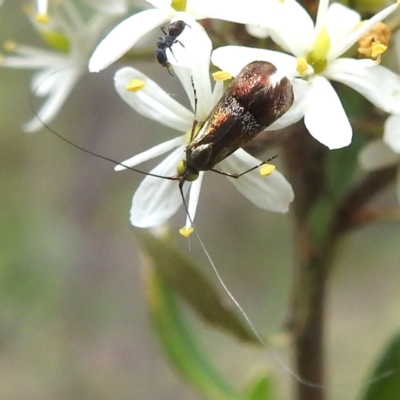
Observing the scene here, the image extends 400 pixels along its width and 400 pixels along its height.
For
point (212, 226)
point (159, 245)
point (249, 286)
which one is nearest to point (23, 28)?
point (212, 226)

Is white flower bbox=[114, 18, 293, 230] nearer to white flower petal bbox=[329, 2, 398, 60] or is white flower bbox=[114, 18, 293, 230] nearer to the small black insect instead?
the small black insect

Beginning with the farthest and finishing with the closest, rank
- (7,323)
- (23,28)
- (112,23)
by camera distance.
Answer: (23,28) → (7,323) → (112,23)

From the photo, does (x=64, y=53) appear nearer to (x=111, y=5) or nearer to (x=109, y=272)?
(x=111, y=5)

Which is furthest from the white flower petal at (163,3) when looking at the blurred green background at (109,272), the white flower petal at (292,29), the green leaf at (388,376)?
the blurred green background at (109,272)

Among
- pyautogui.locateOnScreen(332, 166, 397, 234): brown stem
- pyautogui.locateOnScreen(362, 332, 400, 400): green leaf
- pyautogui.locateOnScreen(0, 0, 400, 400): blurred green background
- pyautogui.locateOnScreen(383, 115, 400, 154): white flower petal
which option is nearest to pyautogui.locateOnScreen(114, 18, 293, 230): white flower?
pyautogui.locateOnScreen(383, 115, 400, 154): white flower petal

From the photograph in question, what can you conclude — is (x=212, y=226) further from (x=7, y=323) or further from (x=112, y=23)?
(x=112, y=23)

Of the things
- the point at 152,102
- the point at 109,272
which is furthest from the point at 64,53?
the point at 109,272
